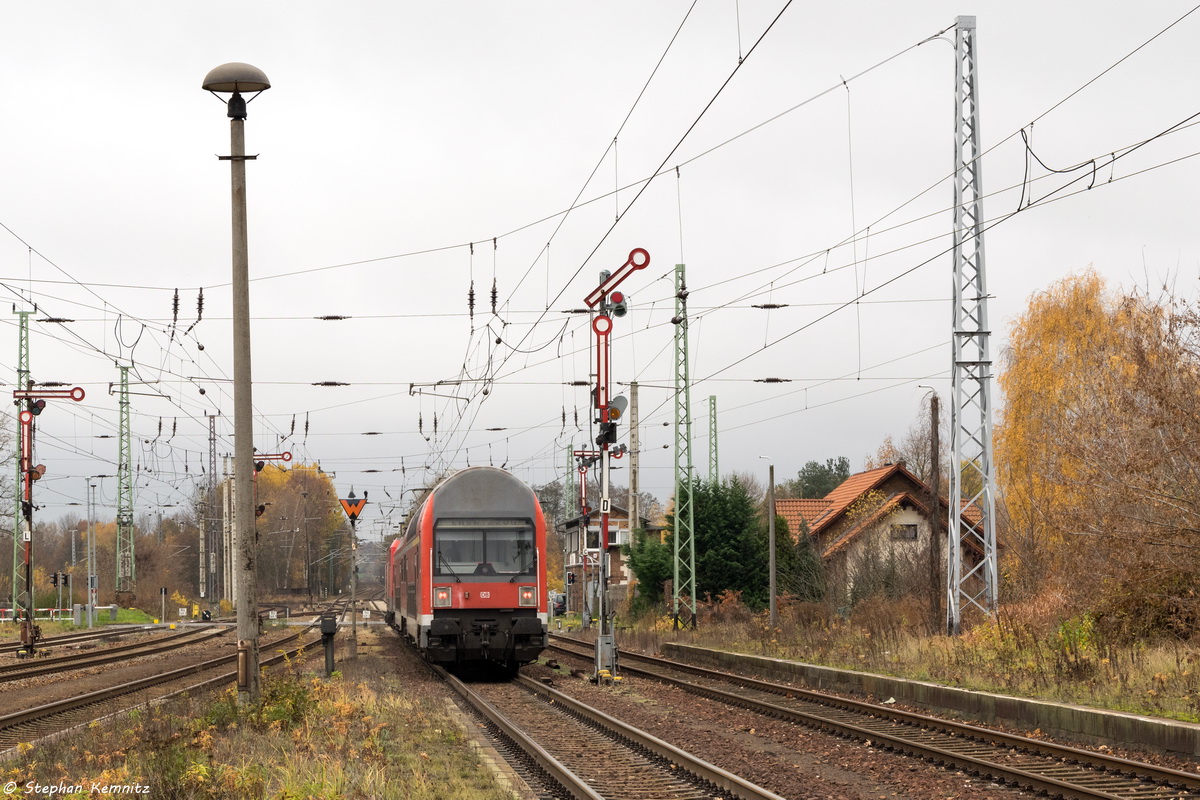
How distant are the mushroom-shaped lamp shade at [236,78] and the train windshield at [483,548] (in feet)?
34.9

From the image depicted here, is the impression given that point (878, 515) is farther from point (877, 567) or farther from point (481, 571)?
point (481, 571)

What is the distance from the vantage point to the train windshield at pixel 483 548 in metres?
22.3

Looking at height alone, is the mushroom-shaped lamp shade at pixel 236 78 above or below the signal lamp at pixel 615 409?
above

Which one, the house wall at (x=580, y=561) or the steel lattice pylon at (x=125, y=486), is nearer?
the steel lattice pylon at (x=125, y=486)

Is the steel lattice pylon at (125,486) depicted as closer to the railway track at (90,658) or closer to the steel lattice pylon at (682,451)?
the railway track at (90,658)

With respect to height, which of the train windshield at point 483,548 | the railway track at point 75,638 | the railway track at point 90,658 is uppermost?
the train windshield at point 483,548

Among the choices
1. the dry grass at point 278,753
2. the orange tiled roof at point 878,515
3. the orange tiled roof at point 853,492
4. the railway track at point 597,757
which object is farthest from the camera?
the orange tiled roof at point 853,492

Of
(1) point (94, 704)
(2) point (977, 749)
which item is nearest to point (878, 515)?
(1) point (94, 704)

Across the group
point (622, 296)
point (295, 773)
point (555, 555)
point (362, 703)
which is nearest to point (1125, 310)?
point (622, 296)

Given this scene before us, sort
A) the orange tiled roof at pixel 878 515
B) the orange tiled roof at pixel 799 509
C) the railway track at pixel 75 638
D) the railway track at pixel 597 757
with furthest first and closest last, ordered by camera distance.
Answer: the orange tiled roof at pixel 799 509
the orange tiled roof at pixel 878 515
the railway track at pixel 75 638
the railway track at pixel 597 757

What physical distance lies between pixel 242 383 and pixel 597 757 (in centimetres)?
604

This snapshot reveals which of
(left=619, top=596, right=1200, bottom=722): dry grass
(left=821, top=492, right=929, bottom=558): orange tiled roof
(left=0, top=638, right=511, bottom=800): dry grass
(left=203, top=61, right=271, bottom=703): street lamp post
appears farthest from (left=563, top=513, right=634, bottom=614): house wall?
(left=203, top=61, right=271, bottom=703): street lamp post

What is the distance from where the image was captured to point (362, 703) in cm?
1520

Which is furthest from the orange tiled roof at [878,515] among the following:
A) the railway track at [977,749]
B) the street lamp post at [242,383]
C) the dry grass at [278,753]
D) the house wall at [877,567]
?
the street lamp post at [242,383]
